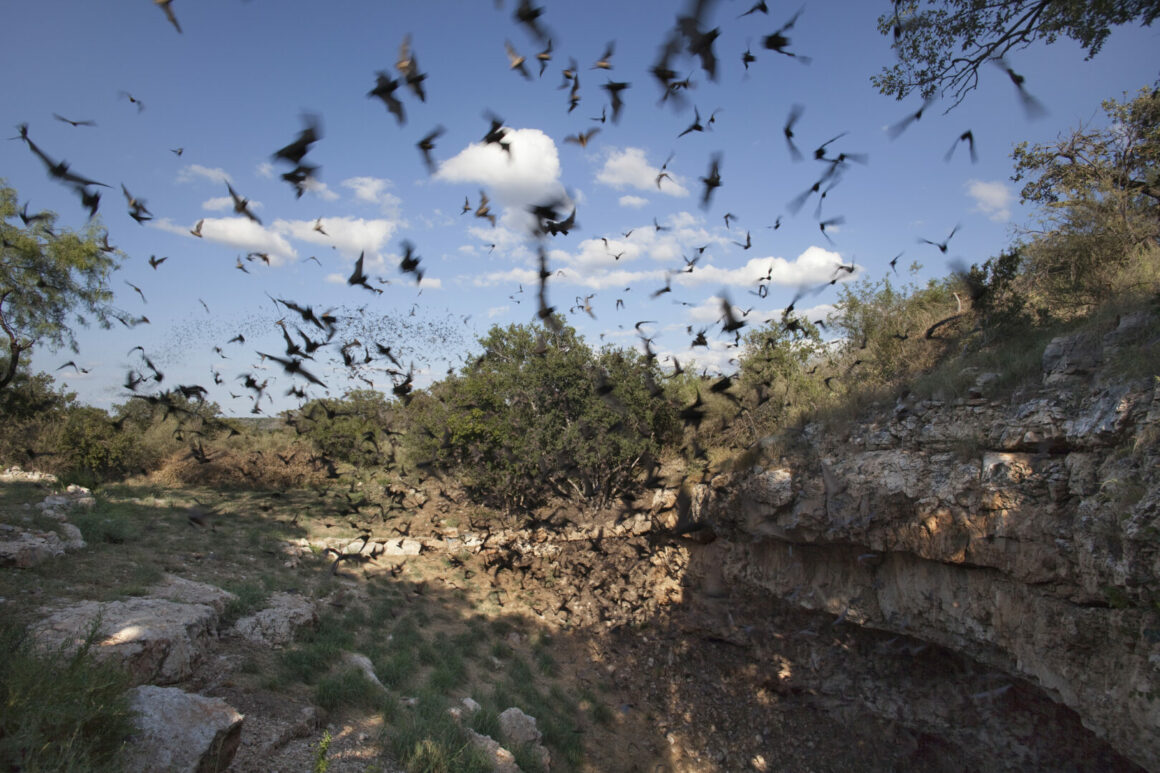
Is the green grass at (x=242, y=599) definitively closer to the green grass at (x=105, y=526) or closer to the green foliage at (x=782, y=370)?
the green grass at (x=105, y=526)

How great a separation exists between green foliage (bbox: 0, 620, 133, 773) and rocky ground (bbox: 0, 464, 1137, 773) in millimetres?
775

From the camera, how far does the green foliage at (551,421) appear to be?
584 inches

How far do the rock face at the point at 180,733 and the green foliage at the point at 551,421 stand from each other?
34.3ft

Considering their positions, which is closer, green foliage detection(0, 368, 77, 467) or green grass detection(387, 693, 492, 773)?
green grass detection(387, 693, 492, 773)

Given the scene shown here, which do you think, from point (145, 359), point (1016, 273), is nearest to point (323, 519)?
point (145, 359)

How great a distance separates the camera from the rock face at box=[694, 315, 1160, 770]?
5.55 m

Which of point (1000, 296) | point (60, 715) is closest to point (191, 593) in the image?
point (60, 715)

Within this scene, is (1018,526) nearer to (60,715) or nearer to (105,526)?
(60,715)

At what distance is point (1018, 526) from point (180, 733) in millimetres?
9151

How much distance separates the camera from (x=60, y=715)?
3.44m

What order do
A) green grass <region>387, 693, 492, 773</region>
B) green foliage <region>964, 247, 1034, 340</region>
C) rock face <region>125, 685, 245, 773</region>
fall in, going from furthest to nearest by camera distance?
green foliage <region>964, 247, 1034, 340</region>, green grass <region>387, 693, 492, 773</region>, rock face <region>125, 685, 245, 773</region>

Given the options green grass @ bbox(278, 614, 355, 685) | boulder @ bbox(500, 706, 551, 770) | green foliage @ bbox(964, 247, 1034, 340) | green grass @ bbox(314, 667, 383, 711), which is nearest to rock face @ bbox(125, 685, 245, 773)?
green grass @ bbox(314, 667, 383, 711)

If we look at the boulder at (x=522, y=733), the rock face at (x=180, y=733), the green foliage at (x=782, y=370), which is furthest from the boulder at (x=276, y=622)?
the green foliage at (x=782, y=370)

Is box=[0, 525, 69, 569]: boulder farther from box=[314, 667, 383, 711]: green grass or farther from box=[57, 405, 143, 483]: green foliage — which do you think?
box=[57, 405, 143, 483]: green foliage
